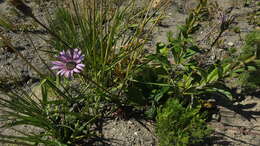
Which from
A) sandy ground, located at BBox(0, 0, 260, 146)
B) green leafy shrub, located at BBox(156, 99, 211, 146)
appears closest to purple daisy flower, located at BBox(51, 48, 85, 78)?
sandy ground, located at BBox(0, 0, 260, 146)

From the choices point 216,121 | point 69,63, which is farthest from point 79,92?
point 216,121

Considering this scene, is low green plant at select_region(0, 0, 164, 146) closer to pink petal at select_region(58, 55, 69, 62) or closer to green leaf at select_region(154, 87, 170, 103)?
pink petal at select_region(58, 55, 69, 62)

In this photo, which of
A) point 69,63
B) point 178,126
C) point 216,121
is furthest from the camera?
point 216,121

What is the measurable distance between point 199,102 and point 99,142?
25.0 inches

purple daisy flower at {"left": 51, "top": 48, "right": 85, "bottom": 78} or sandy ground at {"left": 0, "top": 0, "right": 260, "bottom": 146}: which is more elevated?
purple daisy flower at {"left": 51, "top": 48, "right": 85, "bottom": 78}

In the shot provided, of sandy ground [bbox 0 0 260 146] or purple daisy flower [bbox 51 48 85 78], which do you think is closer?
purple daisy flower [bbox 51 48 85 78]

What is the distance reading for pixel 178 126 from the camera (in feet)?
4.83

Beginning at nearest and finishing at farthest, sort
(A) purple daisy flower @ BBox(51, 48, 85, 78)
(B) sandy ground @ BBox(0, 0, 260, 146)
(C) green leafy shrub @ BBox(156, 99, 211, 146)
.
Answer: (A) purple daisy flower @ BBox(51, 48, 85, 78) < (C) green leafy shrub @ BBox(156, 99, 211, 146) < (B) sandy ground @ BBox(0, 0, 260, 146)

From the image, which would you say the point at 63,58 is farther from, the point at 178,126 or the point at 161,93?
the point at 178,126

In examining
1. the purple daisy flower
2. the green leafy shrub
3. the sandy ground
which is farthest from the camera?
the sandy ground

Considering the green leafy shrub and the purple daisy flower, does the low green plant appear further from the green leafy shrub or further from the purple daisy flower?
the green leafy shrub

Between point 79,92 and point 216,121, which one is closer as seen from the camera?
point 79,92

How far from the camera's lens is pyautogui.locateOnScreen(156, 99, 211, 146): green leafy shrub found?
1374 millimetres

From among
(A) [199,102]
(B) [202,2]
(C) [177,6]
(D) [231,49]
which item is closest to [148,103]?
(A) [199,102]
